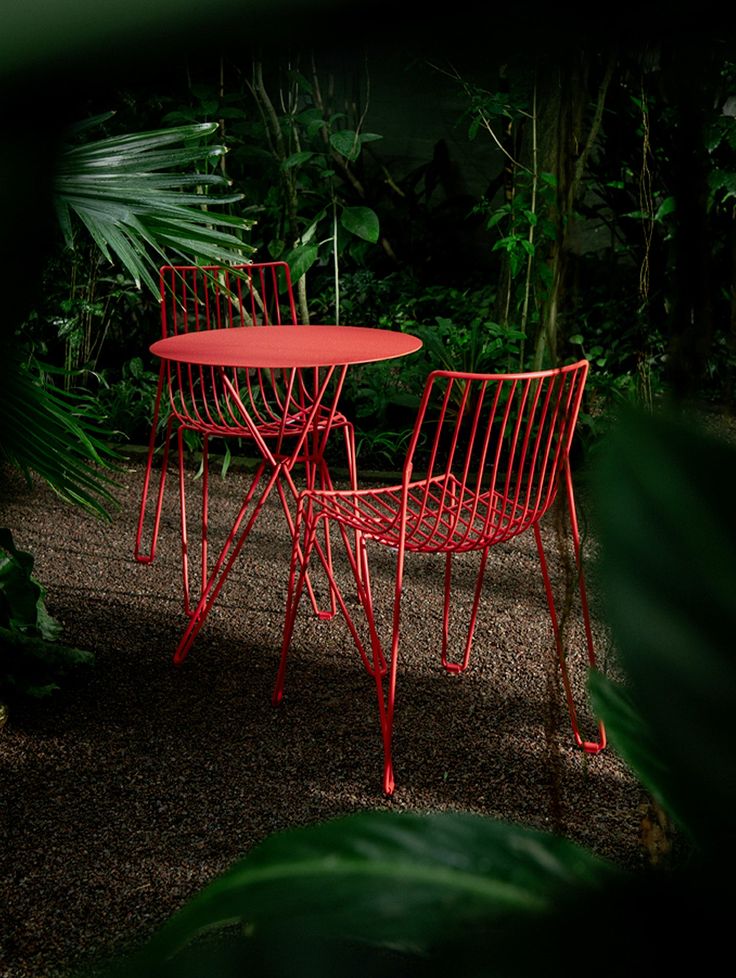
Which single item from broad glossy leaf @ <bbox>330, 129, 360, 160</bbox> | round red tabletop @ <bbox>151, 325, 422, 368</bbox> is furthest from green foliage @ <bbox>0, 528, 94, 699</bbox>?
broad glossy leaf @ <bbox>330, 129, 360, 160</bbox>

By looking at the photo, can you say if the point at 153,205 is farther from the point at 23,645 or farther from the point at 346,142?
the point at 346,142

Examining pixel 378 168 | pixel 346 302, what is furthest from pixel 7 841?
pixel 378 168

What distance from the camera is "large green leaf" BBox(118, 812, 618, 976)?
11cm

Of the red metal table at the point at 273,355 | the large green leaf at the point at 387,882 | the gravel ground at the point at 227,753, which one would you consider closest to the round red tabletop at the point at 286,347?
the red metal table at the point at 273,355

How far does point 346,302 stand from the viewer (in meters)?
5.76

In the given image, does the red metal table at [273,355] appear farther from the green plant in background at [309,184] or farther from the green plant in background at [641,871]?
the green plant in background at [641,871]

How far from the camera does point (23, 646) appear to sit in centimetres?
269

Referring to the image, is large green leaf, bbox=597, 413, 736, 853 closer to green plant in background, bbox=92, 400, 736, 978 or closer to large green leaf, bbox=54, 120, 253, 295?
green plant in background, bbox=92, 400, 736, 978

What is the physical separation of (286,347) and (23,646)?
1.06 metres

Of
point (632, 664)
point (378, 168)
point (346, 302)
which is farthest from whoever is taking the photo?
point (378, 168)

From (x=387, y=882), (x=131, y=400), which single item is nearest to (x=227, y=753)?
(x=387, y=882)

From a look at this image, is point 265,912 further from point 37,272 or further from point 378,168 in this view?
point 378,168

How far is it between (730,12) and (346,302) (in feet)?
18.8

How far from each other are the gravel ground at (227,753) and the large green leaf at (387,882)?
4.99ft
